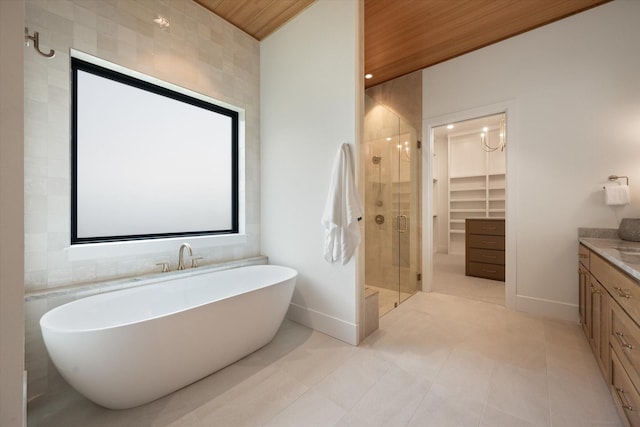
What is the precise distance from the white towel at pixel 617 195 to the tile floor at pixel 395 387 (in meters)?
1.16

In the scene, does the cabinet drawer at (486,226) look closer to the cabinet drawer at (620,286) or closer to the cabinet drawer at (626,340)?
the cabinet drawer at (620,286)

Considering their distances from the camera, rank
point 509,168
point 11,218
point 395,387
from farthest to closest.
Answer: point 509,168, point 395,387, point 11,218

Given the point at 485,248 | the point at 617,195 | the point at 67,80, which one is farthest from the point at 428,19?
the point at 485,248

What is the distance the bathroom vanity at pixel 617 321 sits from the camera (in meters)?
1.05


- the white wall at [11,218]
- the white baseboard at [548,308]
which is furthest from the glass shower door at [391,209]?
the white wall at [11,218]

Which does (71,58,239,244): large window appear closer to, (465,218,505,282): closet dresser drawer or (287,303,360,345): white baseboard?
(287,303,360,345): white baseboard

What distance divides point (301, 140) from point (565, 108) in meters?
2.57

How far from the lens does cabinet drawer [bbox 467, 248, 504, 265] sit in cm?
367

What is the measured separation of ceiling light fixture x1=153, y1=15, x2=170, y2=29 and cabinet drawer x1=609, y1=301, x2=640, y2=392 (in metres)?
3.50

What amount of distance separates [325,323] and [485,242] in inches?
119

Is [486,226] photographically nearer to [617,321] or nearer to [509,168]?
[509,168]

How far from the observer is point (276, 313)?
6.26 feet

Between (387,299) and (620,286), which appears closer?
(620,286)

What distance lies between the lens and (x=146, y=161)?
216 centimetres
